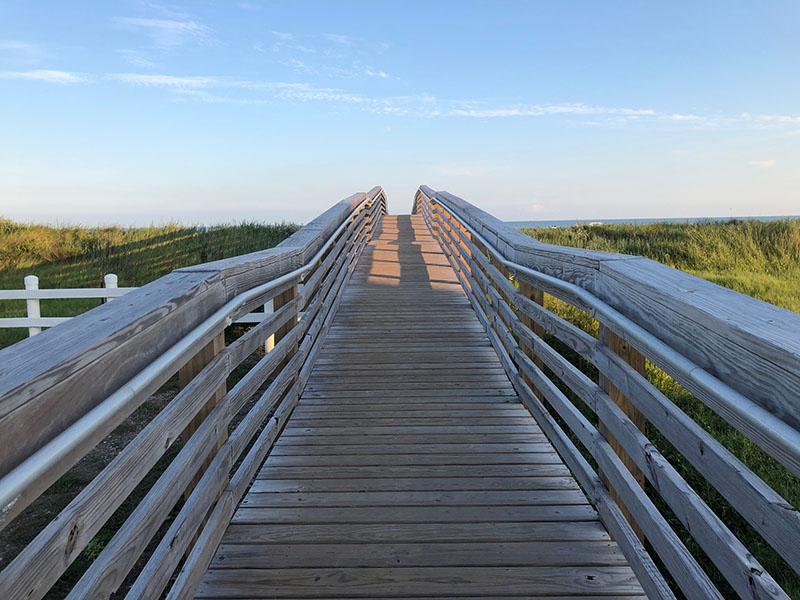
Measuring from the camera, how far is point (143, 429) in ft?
5.24

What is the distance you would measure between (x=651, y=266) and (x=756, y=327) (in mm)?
861

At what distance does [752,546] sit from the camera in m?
3.81

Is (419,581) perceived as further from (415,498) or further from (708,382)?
(708,382)

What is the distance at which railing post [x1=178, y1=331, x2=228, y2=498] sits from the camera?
7.18ft

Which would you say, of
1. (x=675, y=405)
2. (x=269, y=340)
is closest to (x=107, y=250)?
(x=269, y=340)

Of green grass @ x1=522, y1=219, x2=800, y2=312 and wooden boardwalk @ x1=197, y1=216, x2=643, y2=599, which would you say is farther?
green grass @ x1=522, y1=219, x2=800, y2=312

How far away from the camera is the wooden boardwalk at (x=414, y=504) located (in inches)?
88.0

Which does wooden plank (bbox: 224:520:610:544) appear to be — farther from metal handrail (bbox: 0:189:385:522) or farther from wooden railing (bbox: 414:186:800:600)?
metal handrail (bbox: 0:189:385:522)

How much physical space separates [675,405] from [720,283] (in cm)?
974

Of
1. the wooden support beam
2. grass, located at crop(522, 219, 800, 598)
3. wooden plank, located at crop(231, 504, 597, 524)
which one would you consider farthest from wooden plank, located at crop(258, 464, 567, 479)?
grass, located at crop(522, 219, 800, 598)

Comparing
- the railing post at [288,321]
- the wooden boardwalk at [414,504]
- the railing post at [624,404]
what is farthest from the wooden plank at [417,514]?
the railing post at [288,321]

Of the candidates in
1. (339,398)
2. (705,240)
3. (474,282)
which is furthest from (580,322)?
(705,240)

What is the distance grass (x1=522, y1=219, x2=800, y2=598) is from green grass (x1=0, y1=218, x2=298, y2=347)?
9.41 meters

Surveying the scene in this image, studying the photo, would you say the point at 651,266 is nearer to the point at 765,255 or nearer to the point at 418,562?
the point at 418,562
